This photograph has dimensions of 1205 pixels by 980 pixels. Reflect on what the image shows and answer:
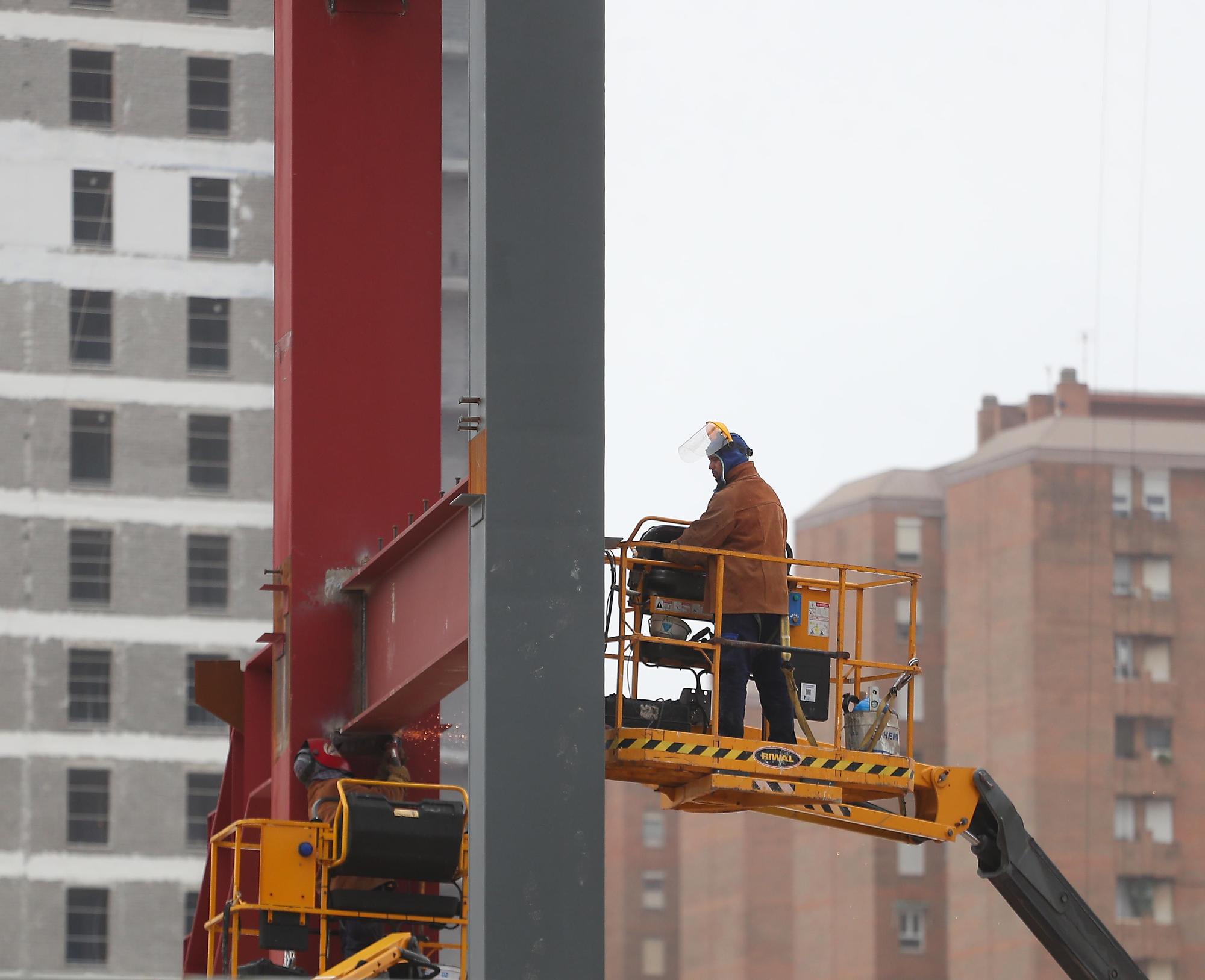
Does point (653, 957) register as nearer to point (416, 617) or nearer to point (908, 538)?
point (908, 538)

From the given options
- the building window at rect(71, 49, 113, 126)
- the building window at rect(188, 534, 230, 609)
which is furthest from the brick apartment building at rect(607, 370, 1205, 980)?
the building window at rect(71, 49, 113, 126)

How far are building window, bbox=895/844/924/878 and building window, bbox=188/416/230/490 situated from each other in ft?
123

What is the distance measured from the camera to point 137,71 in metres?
79.4

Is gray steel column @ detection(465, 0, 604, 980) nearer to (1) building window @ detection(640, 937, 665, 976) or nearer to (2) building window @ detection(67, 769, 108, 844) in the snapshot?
(2) building window @ detection(67, 769, 108, 844)

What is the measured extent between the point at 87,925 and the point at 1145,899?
47.0 meters

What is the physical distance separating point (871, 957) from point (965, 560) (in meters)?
20.0

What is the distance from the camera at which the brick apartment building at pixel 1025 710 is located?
90312 mm

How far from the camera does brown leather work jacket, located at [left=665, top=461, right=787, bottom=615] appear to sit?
34.8 feet

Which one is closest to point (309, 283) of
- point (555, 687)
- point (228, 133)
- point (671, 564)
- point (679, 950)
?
point (671, 564)

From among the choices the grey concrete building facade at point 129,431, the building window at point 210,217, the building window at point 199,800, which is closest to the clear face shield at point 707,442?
the grey concrete building facade at point 129,431

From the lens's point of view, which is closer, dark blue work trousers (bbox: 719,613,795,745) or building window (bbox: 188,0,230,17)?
dark blue work trousers (bbox: 719,613,795,745)

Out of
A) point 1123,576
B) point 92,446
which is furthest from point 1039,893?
point 1123,576

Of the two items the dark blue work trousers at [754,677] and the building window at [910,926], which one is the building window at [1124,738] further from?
the dark blue work trousers at [754,677]

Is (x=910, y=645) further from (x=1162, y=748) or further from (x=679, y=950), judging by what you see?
(x=679, y=950)
